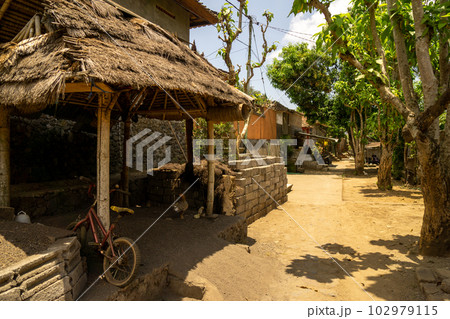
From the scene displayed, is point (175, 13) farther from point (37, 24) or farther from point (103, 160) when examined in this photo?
point (103, 160)

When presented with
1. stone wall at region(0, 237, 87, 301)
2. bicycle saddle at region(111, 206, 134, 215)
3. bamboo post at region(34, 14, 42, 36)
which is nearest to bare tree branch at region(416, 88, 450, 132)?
bicycle saddle at region(111, 206, 134, 215)

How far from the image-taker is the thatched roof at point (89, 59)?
3.39m

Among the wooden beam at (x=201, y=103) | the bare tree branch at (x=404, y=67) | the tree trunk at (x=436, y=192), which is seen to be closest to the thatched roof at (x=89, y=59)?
the wooden beam at (x=201, y=103)

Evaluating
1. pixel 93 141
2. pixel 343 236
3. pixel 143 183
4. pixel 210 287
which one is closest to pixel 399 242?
pixel 343 236

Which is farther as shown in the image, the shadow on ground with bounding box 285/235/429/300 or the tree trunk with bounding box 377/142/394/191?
the tree trunk with bounding box 377/142/394/191

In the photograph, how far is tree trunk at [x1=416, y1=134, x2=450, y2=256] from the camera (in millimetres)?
4922

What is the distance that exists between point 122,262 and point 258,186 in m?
5.57

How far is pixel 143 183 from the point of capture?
26.0 feet

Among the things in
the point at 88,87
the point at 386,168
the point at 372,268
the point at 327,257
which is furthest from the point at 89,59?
the point at 386,168

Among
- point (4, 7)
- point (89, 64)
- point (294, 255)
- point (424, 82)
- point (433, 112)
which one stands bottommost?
point (294, 255)

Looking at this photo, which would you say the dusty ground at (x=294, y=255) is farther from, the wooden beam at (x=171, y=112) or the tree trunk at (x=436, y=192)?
the wooden beam at (x=171, y=112)

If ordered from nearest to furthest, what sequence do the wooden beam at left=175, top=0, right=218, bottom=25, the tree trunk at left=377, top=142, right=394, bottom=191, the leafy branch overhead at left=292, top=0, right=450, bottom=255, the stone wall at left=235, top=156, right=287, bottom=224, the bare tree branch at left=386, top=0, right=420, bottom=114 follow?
the leafy branch overhead at left=292, top=0, right=450, bottom=255
the bare tree branch at left=386, top=0, right=420, bottom=114
the stone wall at left=235, top=156, right=287, bottom=224
the wooden beam at left=175, top=0, right=218, bottom=25
the tree trunk at left=377, top=142, right=394, bottom=191

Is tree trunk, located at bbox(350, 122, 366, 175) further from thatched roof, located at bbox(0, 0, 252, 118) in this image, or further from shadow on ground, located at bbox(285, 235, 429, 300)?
thatched roof, located at bbox(0, 0, 252, 118)

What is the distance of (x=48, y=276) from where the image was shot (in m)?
2.85
